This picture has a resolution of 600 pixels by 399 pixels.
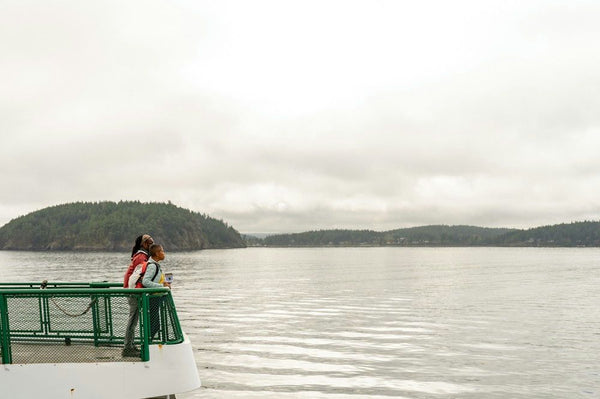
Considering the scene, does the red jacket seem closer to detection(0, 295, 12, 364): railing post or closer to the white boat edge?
the white boat edge

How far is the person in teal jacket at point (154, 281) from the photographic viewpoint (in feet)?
31.7

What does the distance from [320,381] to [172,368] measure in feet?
27.6

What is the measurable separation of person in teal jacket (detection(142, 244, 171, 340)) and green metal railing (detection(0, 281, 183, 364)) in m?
0.02

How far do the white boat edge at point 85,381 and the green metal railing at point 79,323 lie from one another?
20cm

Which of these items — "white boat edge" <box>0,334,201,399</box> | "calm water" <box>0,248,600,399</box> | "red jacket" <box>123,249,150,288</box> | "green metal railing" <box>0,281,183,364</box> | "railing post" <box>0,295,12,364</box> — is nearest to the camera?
"white boat edge" <box>0,334,201,399</box>

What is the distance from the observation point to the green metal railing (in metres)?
9.27

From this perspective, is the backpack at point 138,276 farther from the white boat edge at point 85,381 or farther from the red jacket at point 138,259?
the white boat edge at point 85,381

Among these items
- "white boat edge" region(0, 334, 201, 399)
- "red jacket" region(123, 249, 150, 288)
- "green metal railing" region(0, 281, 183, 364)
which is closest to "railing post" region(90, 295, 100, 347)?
"green metal railing" region(0, 281, 183, 364)

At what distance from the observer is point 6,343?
909cm

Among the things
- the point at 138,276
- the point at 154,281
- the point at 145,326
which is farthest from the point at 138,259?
the point at 145,326

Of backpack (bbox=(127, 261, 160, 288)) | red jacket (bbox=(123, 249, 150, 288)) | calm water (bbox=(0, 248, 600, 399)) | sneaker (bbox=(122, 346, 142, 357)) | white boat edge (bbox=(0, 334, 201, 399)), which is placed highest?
red jacket (bbox=(123, 249, 150, 288))

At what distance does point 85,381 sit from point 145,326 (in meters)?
1.29

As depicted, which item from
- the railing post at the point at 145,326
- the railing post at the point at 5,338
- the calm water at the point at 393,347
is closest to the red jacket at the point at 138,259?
the railing post at the point at 145,326

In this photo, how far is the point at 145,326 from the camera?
369 inches
